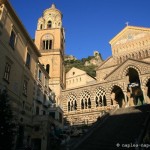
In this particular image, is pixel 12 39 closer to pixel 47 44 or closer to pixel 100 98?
pixel 100 98

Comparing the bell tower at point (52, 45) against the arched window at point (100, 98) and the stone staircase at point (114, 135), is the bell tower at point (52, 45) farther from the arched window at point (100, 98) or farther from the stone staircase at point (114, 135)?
the stone staircase at point (114, 135)

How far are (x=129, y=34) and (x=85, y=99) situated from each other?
2048cm

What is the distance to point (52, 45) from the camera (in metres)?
44.6

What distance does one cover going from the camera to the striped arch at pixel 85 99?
35.3 m

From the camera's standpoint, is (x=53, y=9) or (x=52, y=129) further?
(x=53, y=9)

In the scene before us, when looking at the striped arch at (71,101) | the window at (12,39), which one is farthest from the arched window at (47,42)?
the window at (12,39)

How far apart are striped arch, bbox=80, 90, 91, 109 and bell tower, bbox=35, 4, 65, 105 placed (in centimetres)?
473

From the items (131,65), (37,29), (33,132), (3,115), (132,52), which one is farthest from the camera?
(37,29)

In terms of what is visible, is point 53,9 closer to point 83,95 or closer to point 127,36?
point 127,36

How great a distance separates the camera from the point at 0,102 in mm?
12539

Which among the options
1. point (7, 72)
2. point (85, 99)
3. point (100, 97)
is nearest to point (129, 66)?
point (100, 97)

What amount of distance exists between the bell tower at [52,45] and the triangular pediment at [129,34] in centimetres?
1299

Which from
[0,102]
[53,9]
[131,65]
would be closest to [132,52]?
[131,65]

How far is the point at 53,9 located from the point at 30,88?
31259mm
